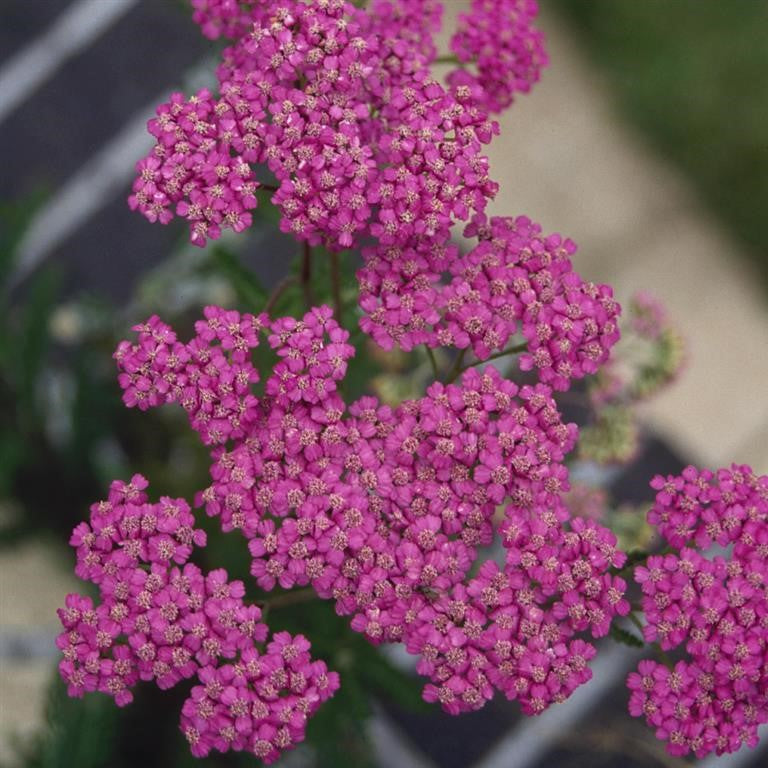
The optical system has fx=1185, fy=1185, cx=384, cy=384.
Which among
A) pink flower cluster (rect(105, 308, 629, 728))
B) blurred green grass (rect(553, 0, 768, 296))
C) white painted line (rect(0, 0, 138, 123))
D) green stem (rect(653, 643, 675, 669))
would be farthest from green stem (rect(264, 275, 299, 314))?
blurred green grass (rect(553, 0, 768, 296))

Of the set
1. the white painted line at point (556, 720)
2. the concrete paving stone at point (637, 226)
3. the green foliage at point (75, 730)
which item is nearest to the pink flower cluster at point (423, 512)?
the green foliage at point (75, 730)

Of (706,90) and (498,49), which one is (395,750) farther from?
(706,90)

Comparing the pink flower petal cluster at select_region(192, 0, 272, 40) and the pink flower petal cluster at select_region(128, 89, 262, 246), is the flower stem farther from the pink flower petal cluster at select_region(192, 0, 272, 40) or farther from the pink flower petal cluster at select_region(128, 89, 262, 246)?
the pink flower petal cluster at select_region(192, 0, 272, 40)

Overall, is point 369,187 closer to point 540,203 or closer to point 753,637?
point 753,637

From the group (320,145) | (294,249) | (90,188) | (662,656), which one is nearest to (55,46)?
(90,188)

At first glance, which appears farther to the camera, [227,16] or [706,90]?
[706,90]

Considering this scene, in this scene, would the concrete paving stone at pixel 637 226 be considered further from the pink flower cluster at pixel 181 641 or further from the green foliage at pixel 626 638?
the pink flower cluster at pixel 181 641
